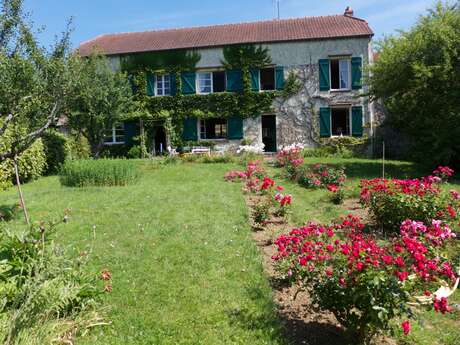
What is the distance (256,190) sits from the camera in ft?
31.8

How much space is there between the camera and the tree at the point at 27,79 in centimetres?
657

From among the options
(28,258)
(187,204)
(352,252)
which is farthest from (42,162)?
(352,252)

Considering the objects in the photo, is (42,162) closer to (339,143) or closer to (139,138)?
(139,138)

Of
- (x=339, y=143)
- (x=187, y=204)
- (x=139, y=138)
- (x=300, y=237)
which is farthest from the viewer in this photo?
(x=139, y=138)

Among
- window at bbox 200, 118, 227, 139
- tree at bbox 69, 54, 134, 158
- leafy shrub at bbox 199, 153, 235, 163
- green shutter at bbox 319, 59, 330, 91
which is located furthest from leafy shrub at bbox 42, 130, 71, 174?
green shutter at bbox 319, 59, 330, 91

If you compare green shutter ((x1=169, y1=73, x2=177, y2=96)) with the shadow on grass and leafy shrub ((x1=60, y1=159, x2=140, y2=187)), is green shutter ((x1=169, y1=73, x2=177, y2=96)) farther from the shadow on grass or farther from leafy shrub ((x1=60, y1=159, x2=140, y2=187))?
the shadow on grass

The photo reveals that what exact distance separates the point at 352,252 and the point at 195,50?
19521mm

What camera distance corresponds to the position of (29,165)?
13.5m

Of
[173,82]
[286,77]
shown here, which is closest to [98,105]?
[173,82]

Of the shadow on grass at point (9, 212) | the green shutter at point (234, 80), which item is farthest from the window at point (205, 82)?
the shadow on grass at point (9, 212)

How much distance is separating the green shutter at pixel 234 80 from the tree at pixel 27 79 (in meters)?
13.3

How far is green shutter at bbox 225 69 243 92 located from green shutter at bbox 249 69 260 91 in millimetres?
597

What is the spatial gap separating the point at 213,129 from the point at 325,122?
249 inches

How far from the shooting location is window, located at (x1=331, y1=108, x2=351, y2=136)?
802 inches
